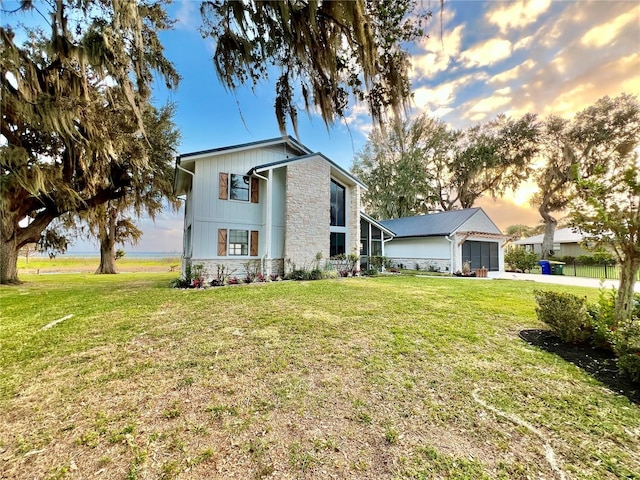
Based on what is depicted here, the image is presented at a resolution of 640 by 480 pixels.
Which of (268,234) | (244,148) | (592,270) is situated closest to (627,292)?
(268,234)

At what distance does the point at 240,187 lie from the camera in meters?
12.0

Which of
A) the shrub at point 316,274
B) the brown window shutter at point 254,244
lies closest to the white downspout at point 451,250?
the shrub at point 316,274

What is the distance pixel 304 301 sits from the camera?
274 inches

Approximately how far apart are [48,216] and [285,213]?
443 inches

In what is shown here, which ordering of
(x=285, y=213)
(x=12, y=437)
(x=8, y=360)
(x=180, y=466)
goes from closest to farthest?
(x=180, y=466) → (x=12, y=437) → (x=8, y=360) → (x=285, y=213)

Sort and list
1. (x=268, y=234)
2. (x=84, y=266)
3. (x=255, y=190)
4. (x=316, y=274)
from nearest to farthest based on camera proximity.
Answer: (x=268, y=234)
(x=316, y=274)
(x=255, y=190)
(x=84, y=266)

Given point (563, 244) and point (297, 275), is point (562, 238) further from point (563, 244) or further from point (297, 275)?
point (297, 275)

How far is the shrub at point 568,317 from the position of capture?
408 cm

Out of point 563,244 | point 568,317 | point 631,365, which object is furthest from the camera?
point 563,244

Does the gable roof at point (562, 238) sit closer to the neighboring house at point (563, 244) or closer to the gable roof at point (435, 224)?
the neighboring house at point (563, 244)

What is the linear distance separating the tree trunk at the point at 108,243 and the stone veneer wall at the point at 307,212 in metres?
13.8

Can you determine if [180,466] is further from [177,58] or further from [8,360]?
[177,58]

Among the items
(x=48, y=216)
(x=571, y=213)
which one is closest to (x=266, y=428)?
(x=571, y=213)

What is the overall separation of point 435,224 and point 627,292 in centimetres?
1562
